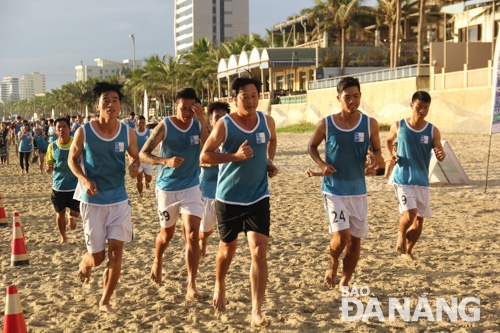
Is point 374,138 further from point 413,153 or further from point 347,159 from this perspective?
point 413,153

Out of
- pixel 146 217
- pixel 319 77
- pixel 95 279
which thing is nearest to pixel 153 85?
pixel 319 77

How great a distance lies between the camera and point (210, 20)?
168 m

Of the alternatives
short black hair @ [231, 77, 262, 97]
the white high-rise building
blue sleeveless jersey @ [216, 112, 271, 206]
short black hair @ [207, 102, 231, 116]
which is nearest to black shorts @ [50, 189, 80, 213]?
short black hair @ [207, 102, 231, 116]

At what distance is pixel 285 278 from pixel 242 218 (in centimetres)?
180

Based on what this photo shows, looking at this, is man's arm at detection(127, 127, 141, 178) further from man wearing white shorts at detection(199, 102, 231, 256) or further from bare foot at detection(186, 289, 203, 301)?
man wearing white shorts at detection(199, 102, 231, 256)

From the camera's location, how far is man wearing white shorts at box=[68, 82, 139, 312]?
5.86 m

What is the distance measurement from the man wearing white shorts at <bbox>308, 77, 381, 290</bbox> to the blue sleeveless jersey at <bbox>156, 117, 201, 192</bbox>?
1217mm

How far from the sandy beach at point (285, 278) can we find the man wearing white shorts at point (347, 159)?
0.73 metres

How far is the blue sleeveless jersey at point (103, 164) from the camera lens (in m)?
5.84

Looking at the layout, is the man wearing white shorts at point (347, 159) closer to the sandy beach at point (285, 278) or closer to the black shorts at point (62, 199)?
the sandy beach at point (285, 278)

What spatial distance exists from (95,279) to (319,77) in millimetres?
46529

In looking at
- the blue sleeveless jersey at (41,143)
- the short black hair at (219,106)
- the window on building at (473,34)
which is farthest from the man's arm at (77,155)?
the window on building at (473,34)

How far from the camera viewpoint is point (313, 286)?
22.2ft

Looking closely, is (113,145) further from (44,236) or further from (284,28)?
(284,28)
